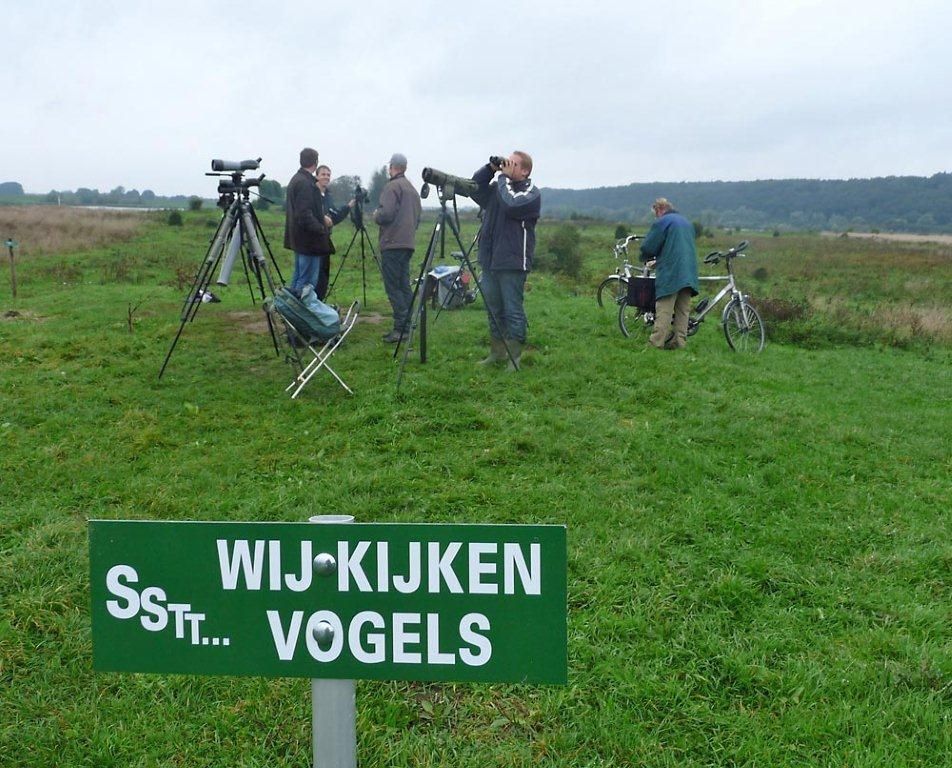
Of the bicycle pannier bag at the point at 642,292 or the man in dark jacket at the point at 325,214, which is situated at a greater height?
the man in dark jacket at the point at 325,214

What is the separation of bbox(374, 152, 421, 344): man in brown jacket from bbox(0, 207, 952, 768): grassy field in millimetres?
677

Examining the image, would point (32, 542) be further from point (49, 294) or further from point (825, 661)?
point (49, 294)

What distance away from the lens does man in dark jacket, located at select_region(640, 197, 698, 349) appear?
29.1 ft

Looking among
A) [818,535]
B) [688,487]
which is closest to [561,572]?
[818,535]

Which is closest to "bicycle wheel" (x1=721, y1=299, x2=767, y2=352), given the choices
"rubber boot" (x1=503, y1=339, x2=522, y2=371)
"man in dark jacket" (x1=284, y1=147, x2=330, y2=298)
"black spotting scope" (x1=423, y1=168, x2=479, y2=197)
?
"rubber boot" (x1=503, y1=339, x2=522, y2=371)

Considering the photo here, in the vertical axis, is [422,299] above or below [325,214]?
below

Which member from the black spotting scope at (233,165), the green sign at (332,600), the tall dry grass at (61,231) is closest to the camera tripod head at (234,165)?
the black spotting scope at (233,165)

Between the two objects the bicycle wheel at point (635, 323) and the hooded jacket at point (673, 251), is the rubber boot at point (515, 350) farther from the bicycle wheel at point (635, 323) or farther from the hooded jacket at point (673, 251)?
the bicycle wheel at point (635, 323)

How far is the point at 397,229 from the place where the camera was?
28.5ft

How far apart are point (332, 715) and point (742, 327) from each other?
865 cm

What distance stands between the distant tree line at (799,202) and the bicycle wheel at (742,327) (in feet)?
244

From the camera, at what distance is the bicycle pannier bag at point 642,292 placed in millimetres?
9305

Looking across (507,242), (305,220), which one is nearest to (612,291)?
(507,242)

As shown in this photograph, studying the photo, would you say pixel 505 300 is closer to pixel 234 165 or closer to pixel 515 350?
pixel 515 350
